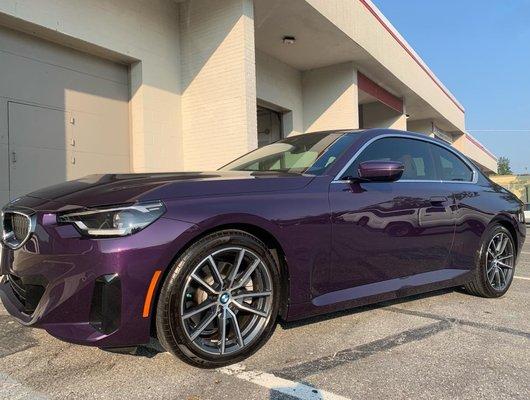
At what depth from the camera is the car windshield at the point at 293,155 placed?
364 cm

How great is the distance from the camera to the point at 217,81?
935cm

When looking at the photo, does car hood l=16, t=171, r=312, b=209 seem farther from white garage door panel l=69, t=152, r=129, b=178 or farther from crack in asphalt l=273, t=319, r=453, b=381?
white garage door panel l=69, t=152, r=129, b=178

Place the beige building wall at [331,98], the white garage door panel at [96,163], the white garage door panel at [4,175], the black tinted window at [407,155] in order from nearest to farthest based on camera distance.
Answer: the black tinted window at [407,155] < the white garage door panel at [4,175] < the white garage door panel at [96,163] < the beige building wall at [331,98]

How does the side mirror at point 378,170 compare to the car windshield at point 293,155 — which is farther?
the car windshield at point 293,155

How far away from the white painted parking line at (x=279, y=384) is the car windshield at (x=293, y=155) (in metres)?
1.41

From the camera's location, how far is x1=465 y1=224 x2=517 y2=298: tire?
4.55 metres

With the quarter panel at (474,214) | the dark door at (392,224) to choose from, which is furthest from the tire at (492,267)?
the dark door at (392,224)

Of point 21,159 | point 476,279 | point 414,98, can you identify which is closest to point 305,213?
point 476,279

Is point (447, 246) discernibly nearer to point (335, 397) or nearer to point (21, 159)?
point (335, 397)

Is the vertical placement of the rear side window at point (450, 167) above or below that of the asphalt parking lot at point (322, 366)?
above

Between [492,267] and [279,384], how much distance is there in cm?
296

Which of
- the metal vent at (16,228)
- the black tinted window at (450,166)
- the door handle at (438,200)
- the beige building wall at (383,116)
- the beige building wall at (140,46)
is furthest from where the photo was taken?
the beige building wall at (383,116)

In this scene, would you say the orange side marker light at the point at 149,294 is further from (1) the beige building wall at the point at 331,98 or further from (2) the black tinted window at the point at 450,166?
(1) the beige building wall at the point at 331,98

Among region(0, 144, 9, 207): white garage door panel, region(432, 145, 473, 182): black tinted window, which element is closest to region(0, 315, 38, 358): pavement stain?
region(432, 145, 473, 182): black tinted window
